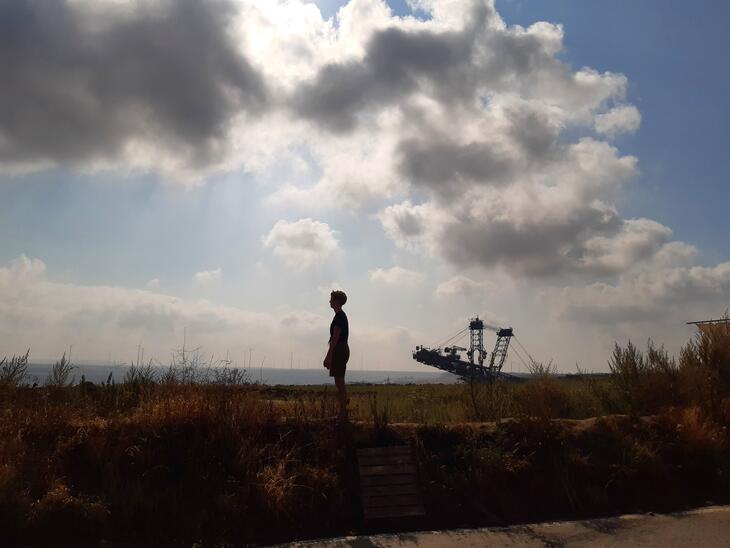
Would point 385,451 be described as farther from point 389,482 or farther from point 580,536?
point 580,536

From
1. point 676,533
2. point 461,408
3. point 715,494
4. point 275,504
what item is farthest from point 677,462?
point 275,504

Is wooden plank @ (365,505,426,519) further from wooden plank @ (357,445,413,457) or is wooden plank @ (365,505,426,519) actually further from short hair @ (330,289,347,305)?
short hair @ (330,289,347,305)

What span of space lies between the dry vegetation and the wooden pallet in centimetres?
20

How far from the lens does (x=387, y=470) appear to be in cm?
758

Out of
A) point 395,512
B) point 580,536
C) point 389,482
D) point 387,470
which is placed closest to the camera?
point 580,536

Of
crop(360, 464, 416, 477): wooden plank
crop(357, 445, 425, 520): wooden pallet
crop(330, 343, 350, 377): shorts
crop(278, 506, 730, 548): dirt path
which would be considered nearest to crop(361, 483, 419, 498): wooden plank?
crop(357, 445, 425, 520): wooden pallet

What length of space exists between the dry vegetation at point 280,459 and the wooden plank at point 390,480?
0.24 meters

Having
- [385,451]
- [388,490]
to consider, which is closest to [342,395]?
[385,451]

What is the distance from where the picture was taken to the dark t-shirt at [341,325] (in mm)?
8461

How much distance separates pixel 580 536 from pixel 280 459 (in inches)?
146

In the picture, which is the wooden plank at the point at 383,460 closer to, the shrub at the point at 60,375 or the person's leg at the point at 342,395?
the person's leg at the point at 342,395

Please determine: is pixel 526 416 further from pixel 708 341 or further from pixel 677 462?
pixel 708 341

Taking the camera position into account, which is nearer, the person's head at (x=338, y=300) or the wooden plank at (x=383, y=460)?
the wooden plank at (x=383, y=460)

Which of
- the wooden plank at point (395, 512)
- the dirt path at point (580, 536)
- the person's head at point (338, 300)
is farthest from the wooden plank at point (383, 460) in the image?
the person's head at point (338, 300)
